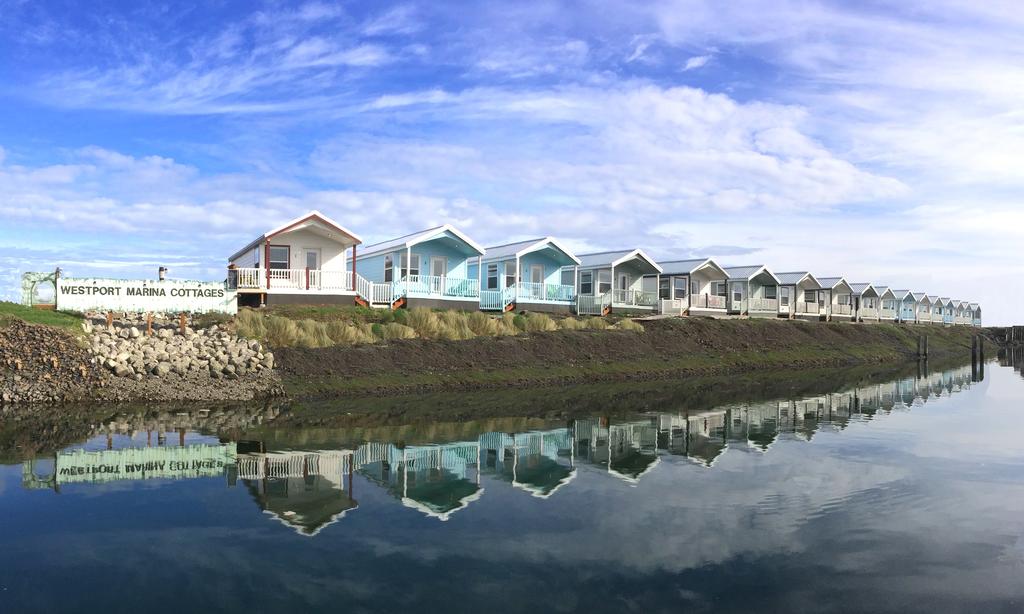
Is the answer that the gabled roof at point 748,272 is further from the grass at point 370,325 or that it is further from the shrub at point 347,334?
the shrub at point 347,334

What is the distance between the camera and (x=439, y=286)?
39781mm

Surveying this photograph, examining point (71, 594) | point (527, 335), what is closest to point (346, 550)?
point (71, 594)

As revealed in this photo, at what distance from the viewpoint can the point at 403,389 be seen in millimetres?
25953

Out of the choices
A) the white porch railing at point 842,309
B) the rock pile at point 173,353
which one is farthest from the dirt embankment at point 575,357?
the white porch railing at point 842,309

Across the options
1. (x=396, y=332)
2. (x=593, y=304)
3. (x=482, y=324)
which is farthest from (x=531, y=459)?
(x=593, y=304)

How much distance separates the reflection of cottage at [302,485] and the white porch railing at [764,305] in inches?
2023

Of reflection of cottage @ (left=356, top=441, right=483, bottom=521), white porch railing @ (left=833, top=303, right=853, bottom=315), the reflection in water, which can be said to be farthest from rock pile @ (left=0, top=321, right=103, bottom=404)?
white porch railing @ (left=833, top=303, right=853, bottom=315)

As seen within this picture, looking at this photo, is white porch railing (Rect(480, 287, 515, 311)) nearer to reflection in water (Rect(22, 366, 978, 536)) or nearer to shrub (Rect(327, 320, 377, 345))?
shrub (Rect(327, 320, 377, 345))

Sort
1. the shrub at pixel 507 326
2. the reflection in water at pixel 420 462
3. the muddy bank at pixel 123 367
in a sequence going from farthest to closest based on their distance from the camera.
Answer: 1. the shrub at pixel 507 326
2. the muddy bank at pixel 123 367
3. the reflection in water at pixel 420 462

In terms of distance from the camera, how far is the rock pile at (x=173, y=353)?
2298 centimetres

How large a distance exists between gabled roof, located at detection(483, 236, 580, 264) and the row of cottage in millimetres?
86

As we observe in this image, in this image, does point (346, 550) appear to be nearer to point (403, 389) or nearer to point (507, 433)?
point (507, 433)

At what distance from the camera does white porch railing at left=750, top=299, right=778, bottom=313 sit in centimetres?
6075

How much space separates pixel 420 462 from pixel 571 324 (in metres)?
23.7
